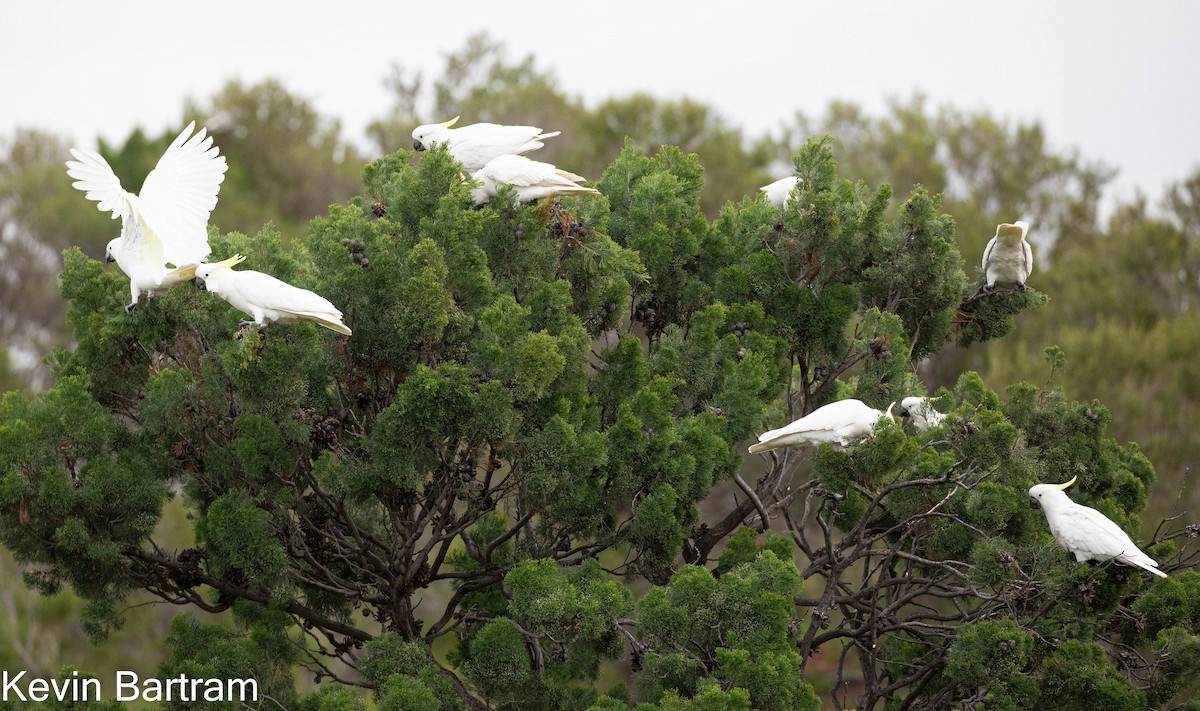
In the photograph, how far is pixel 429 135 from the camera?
9.09m

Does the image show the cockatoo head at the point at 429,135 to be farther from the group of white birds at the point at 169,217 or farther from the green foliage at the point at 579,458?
the group of white birds at the point at 169,217

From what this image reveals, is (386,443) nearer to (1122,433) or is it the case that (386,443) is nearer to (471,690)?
(471,690)

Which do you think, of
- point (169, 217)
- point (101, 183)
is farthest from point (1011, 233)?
point (101, 183)

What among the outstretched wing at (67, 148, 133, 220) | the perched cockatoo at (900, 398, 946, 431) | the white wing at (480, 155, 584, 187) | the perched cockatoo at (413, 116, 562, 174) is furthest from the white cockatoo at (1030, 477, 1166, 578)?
the outstretched wing at (67, 148, 133, 220)

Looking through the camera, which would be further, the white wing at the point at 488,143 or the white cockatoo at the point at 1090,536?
the white wing at the point at 488,143

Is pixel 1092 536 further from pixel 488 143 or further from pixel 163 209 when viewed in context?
pixel 163 209

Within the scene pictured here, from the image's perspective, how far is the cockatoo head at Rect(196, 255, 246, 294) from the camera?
7402 mm

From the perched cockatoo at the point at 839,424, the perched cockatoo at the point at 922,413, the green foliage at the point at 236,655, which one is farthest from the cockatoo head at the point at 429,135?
the perched cockatoo at the point at 922,413

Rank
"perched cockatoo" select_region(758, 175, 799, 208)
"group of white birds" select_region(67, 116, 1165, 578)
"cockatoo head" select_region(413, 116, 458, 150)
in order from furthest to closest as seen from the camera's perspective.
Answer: "perched cockatoo" select_region(758, 175, 799, 208)
"cockatoo head" select_region(413, 116, 458, 150)
"group of white birds" select_region(67, 116, 1165, 578)

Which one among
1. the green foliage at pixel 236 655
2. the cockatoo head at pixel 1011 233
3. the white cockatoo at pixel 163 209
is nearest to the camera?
the white cockatoo at pixel 163 209

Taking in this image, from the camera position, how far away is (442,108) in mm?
35781

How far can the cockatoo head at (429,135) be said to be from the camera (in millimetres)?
8891

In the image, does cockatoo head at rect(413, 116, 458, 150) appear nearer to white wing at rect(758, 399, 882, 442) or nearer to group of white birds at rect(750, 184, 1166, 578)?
group of white birds at rect(750, 184, 1166, 578)

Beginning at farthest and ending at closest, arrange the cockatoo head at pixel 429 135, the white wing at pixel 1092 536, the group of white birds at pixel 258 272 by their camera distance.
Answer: the cockatoo head at pixel 429 135, the white wing at pixel 1092 536, the group of white birds at pixel 258 272
